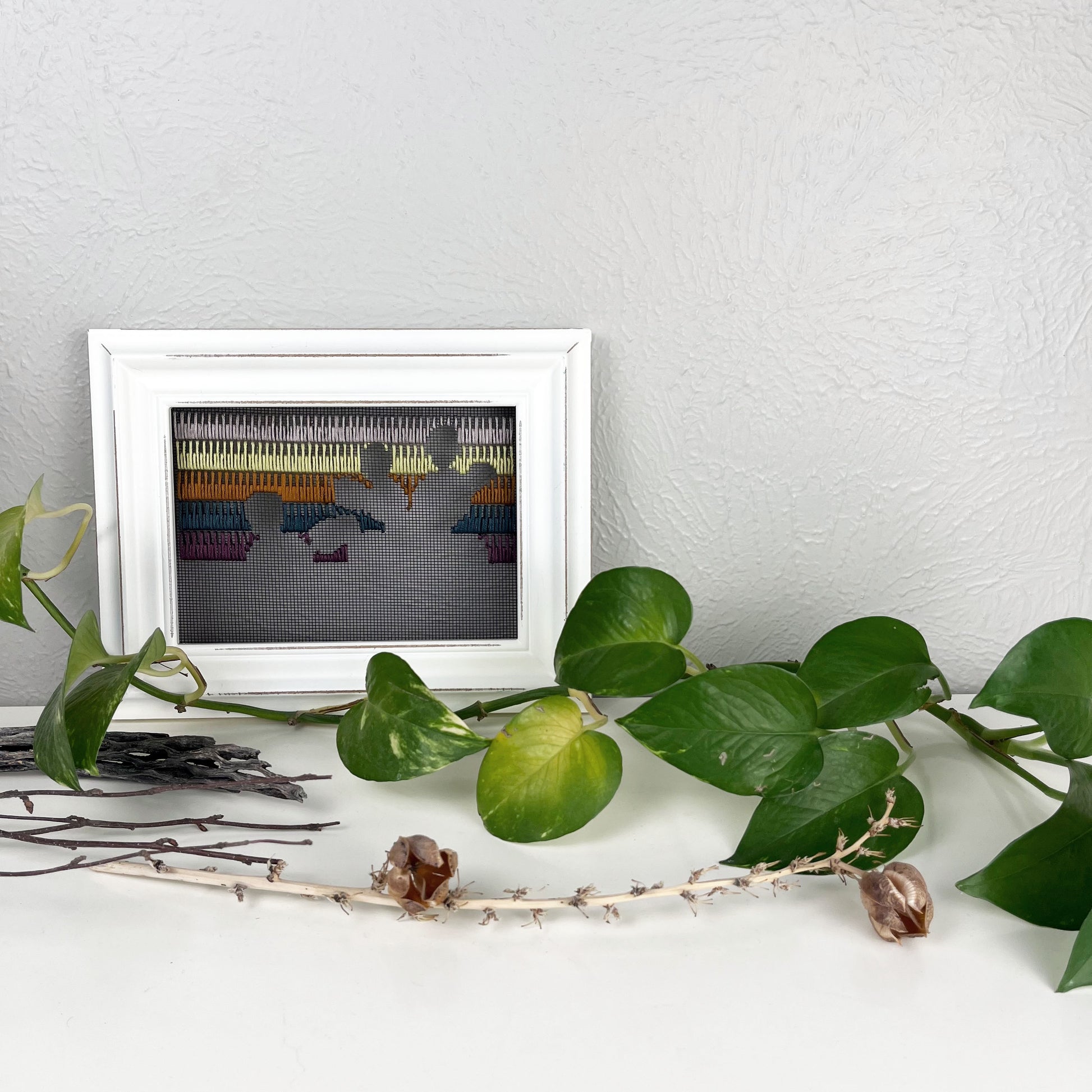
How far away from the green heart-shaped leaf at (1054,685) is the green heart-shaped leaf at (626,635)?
182 mm

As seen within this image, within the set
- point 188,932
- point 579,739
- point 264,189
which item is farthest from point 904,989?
point 264,189

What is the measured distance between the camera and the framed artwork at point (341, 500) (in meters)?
0.64

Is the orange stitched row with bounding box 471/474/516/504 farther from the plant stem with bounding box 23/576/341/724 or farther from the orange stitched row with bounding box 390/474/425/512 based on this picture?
the plant stem with bounding box 23/576/341/724

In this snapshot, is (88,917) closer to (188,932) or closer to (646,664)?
(188,932)

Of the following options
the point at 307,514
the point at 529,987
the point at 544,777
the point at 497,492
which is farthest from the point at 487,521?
the point at 529,987

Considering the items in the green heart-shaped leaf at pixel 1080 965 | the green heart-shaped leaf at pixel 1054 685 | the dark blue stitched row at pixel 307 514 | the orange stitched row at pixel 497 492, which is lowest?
the green heart-shaped leaf at pixel 1080 965

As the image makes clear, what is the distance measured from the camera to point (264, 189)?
2.06ft

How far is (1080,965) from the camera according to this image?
375 mm

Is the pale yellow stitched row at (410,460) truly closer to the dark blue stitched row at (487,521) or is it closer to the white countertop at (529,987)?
the dark blue stitched row at (487,521)

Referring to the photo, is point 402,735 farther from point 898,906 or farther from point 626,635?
point 898,906

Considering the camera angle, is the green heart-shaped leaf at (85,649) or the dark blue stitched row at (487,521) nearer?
the green heart-shaped leaf at (85,649)

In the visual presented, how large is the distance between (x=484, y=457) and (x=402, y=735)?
0.25 metres

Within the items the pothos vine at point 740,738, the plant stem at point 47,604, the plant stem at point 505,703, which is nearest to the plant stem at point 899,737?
the pothos vine at point 740,738

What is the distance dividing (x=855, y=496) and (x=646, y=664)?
0.88ft
